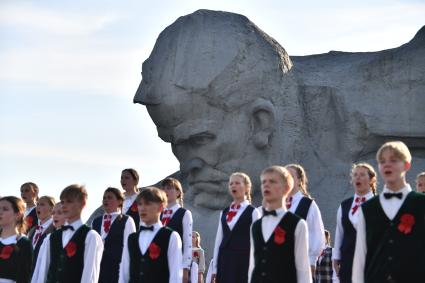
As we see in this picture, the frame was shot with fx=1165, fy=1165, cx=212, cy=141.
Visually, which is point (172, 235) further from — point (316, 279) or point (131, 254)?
point (316, 279)

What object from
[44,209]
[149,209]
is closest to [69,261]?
[149,209]

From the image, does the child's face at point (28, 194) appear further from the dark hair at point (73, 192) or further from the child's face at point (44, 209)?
the dark hair at point (73, 192)

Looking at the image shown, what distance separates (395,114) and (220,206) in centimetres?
310

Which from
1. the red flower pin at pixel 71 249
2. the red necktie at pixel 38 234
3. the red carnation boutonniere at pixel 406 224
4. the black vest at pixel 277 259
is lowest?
the black vest at pixel 277 259

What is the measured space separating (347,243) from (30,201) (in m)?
4.63

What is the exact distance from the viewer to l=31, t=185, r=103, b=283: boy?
10.4 m

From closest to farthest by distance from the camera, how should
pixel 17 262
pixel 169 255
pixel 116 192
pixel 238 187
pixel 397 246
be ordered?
pixel 397 246
pixel 169 255
pixel 17 262
pixel 238 187
pixel 116 192

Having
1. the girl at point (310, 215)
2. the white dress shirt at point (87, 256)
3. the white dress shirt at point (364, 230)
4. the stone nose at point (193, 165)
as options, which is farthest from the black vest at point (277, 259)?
the stone nose at point (193, 165)

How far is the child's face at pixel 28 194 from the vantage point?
14476 mm

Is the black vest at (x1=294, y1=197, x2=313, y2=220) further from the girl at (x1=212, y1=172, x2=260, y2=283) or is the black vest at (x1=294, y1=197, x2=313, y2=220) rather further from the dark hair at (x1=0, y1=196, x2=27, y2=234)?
the dark hair at (x1=0, y1=196, x2=27, y2=234)

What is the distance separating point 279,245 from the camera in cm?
927

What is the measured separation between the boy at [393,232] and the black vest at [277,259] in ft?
2.06

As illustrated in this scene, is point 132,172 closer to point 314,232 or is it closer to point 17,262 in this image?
point 314,232

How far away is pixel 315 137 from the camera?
59.7 ft
